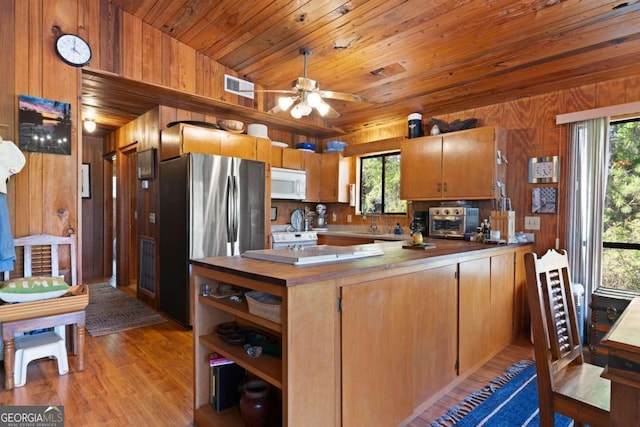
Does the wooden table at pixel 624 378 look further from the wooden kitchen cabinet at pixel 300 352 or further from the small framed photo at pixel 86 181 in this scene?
the small framed photo at pixel 86 181

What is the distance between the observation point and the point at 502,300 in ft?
9.37

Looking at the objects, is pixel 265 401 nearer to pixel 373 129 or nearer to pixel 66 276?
pixel 66 276

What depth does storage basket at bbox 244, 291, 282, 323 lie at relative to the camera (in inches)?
55.7

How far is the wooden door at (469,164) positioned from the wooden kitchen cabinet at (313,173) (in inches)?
78.4

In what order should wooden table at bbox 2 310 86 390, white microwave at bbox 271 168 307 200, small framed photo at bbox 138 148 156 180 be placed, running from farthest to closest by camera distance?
white microwave at bbox 271 168 307 200, small framed photo at bbox 138 148 156 180, wooden table at bbox 2 310 86 390

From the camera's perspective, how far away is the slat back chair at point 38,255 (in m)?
2.73

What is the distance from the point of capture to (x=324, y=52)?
322 centimetres

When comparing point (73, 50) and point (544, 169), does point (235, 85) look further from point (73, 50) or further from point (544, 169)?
point (544, 169)

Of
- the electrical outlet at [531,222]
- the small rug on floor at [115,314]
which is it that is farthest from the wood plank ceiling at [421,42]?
the small rug on floor at [115,314]

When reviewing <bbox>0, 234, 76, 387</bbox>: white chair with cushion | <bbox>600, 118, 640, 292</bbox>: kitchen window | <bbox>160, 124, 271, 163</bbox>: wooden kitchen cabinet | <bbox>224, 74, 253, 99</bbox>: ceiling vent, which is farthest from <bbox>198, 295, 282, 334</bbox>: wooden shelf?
<bbox>600, 118, 640, 292</bbox>: kitchen window

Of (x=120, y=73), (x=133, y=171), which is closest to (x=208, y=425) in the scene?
(x=120, y=73)

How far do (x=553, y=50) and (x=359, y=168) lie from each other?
282cm

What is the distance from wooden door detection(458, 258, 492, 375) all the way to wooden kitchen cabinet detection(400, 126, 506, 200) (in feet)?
3.70

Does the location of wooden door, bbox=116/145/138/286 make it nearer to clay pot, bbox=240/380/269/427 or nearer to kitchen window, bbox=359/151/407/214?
kitchen window, bbox=359/151/407/214
